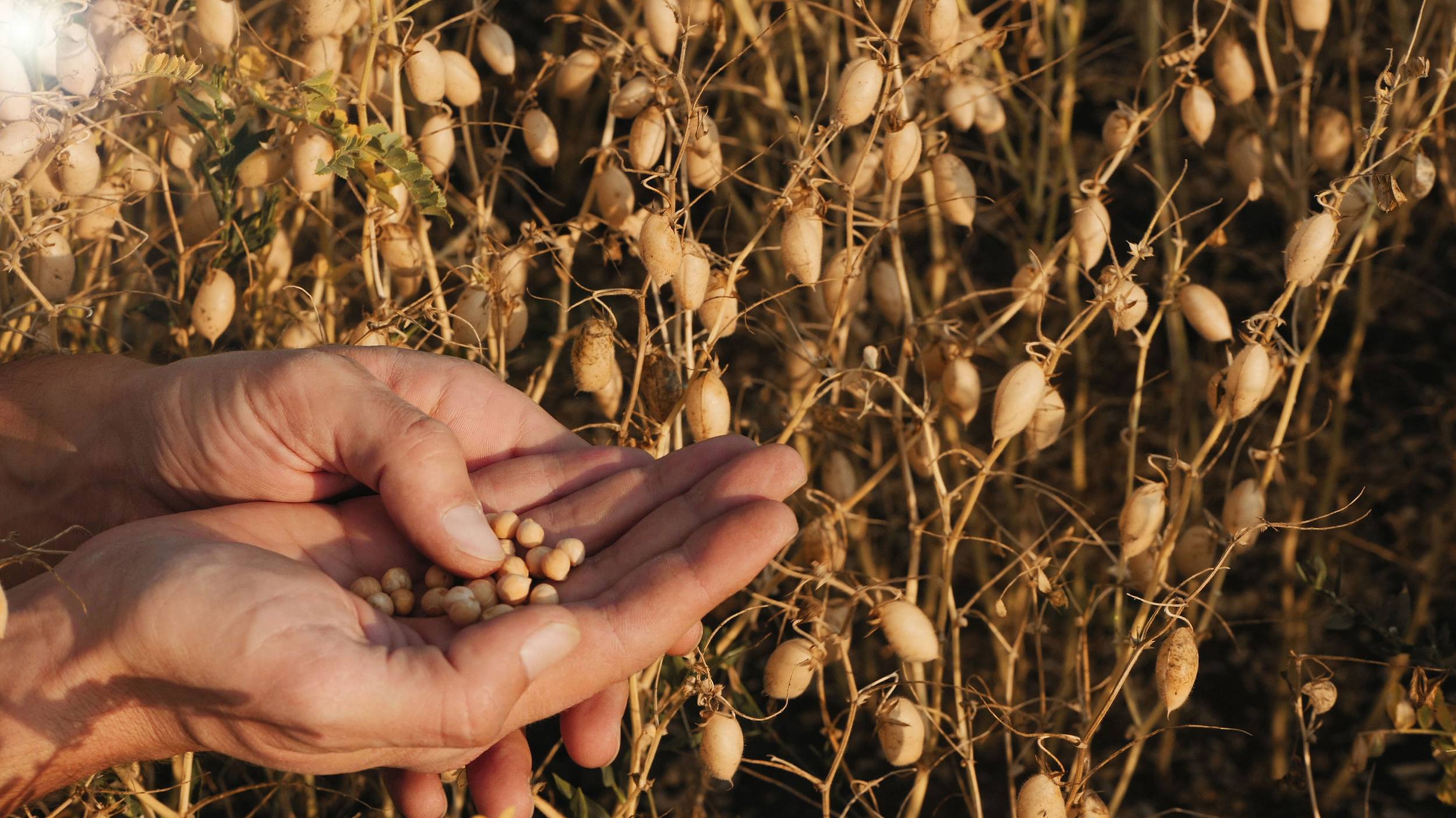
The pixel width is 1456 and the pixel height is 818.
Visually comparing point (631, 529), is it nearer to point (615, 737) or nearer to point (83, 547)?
point (615, 737)

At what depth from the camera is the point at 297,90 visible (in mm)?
1100

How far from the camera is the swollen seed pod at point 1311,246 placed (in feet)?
3.33

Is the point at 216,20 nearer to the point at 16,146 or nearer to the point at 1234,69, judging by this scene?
the point at 16,146

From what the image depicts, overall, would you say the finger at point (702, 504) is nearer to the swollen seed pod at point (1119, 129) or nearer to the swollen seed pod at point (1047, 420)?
the swollen seed pod at point (1047, 420)

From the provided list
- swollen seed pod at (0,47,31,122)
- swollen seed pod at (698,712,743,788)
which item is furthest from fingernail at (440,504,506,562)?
swollen seed pod at (0,47,31,122)

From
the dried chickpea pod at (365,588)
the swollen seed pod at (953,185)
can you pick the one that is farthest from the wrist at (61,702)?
the swollen seed pod at (953,185)

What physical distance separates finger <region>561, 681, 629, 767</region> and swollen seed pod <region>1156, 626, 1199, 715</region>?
0.43 meters

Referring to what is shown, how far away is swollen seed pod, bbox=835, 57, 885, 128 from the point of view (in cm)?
108

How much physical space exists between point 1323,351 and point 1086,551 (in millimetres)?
641

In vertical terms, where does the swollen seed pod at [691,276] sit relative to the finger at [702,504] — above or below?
above

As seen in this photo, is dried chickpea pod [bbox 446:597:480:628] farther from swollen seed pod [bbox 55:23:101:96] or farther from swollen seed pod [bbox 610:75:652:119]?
swollen seed pod [bbox 55:23:101:96]

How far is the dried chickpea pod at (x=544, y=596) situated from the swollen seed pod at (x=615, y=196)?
391mm

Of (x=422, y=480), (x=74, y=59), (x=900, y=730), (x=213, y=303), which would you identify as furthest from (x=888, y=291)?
(x=74, y=59)

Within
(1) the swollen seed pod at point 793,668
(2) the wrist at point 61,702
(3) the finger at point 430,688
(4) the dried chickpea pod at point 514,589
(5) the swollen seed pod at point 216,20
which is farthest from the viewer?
(5) the swollen seed pod at point 216,20
